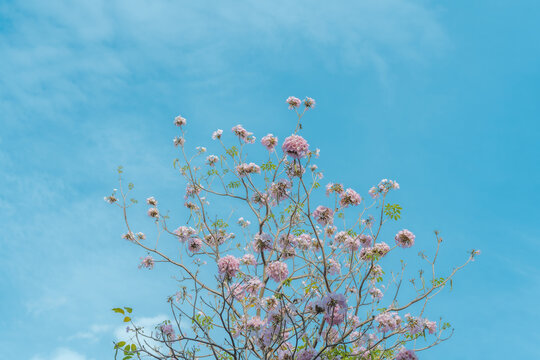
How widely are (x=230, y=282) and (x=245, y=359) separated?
3.89 feet

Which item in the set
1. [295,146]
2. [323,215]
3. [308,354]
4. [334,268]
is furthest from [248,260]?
[295,146]

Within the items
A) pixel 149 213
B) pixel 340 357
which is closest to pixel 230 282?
pixel 340 357

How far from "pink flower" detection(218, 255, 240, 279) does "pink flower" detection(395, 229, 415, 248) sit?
9.77 ft

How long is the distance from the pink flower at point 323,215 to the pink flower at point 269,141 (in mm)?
1546

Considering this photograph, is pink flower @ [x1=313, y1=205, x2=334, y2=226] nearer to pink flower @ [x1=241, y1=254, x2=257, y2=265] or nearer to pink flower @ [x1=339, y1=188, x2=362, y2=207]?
pink flower @ [x1=339, y1=188, x2=362, y2=207]

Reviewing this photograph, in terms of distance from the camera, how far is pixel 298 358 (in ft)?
20.8

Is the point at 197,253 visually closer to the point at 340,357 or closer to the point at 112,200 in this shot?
the point at 112,200

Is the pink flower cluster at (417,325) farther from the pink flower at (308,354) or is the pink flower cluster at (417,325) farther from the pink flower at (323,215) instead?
the pink flower at (308,354)

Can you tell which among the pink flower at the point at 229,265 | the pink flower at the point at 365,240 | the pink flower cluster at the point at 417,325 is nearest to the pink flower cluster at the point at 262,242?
the pink flower at the point at 229,265

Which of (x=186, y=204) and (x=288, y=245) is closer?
(x=288, y=245)

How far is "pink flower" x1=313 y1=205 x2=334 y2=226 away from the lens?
8.16 meters

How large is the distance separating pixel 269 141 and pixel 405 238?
122 inches

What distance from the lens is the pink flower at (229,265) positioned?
22.2ft

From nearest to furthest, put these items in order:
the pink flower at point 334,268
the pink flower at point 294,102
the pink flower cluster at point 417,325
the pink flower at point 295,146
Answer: the pink flower at point 295,146, the pink flower cluster at point 417,325, the pink flower at point 334,268, the pink flower at point 294,102
